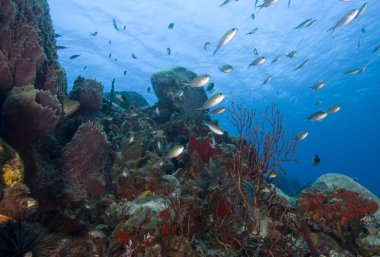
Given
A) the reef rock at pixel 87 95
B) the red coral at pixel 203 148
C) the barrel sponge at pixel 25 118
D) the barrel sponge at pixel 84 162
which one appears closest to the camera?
the barrel sponge at pixel 25 118

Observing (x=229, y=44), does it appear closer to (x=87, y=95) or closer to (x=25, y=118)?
(x=87, y=95)

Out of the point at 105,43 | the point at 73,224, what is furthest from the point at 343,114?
the point at 73,224

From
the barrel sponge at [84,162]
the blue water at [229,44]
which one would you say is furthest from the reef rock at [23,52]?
the blue water at [229,44]

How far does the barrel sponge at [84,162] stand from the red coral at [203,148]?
262 cm

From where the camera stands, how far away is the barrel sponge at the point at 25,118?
4.46 m

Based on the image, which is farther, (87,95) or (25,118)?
(87,95)

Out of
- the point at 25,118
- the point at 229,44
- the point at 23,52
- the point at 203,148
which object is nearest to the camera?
the point at 25,118

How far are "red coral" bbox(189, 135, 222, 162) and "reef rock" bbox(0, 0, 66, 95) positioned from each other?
3.75 metres

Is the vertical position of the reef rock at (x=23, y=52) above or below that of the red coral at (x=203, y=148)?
above

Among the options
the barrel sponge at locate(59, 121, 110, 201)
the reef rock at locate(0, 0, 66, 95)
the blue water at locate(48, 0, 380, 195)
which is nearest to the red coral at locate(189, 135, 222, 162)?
the barrel sponge at locate(59, 121, 110, 201)

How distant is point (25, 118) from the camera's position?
14.8ft

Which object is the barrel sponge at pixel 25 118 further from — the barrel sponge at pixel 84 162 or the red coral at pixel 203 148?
the red coral at pixel 203 148

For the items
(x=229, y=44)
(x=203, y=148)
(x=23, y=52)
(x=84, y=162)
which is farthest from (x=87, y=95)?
(x=229, y=44)

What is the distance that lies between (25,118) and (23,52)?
2.24m
